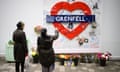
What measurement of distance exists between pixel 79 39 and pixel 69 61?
884 millimetres

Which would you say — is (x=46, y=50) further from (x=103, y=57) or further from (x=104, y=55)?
(x=104, y=55)

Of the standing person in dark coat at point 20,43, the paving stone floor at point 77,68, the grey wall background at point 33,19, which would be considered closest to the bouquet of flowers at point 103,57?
the paving stone floor at point 77,68

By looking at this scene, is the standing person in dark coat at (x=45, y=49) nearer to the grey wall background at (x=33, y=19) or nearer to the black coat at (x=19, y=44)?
the black coat at (x=19, y=44)

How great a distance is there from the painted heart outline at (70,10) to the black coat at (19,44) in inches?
94.7

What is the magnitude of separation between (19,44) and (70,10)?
2.79 m

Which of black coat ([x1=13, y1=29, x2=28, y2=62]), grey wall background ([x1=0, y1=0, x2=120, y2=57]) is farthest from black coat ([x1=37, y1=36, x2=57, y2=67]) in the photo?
grey wall background ([x1=0, y1=0, x2=120, y2=57])

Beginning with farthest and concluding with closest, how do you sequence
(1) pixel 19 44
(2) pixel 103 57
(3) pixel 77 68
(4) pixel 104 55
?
(4) pixel 104 55 → (2) pixel 103 57 → (3) pixel 77 68 → (1) pixel 19 44

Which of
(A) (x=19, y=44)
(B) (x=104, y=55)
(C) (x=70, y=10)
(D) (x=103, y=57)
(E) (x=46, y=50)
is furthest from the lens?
(C) (x=70, y=10)

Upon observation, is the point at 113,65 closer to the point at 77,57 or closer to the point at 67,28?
→ the point at 77,57

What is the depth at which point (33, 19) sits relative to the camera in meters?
8.27

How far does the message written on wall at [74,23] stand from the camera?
822 centimetres

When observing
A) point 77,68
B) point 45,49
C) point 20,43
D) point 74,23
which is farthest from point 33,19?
point 45,49

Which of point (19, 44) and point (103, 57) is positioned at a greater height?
point (19, 44)

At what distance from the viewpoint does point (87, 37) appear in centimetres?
836
